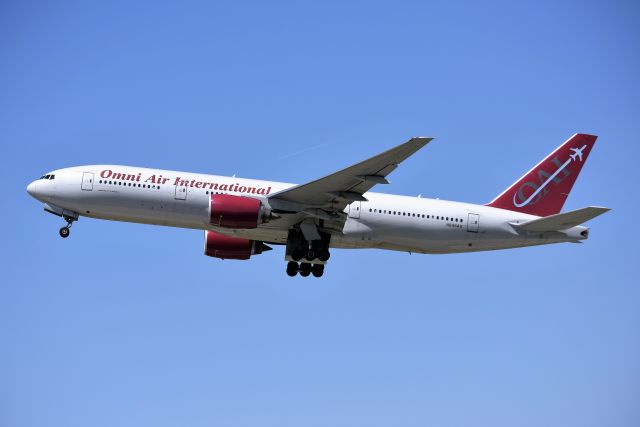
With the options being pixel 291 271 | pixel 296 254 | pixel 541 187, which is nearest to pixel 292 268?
pixel 291 271

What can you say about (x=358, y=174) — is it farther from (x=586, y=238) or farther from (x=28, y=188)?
(x=28, y=188)

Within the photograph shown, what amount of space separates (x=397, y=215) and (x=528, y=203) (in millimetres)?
6781

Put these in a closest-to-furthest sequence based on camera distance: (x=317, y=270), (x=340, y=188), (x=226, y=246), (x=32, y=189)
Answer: (x=340, y=188) < (x=32, y=189) < (x=317, y=270) < (x=226, y=246)

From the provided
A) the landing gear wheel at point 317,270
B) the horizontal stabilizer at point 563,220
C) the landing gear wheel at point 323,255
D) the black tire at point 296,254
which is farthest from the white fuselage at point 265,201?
the landing gear wheel at point 317,270

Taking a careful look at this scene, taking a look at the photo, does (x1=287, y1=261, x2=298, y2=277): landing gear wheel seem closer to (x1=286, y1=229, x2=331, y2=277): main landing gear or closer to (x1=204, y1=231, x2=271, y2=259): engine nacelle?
(x1=286, y1=229, x2=331, y2=277): main landing gear

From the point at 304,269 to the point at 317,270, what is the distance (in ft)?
1.88

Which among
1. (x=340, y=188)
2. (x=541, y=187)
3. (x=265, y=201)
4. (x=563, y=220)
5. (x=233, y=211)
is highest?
(x=541, y=187)

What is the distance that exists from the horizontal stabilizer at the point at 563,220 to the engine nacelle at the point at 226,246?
1177cm

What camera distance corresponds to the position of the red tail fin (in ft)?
146

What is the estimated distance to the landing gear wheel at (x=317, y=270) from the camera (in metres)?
42.9

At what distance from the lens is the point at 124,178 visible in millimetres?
40625

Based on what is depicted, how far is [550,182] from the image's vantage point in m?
45.0

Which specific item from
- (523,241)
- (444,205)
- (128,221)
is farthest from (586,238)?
(128,221)

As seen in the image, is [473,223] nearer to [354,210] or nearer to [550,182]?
[550,182]
